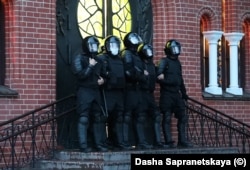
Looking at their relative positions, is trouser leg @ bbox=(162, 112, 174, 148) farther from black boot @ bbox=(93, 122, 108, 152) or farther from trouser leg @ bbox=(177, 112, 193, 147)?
black boot @ bbox=(93, 122, 108, 152)

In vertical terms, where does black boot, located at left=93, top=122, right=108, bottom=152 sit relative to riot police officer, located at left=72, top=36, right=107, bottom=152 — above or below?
below

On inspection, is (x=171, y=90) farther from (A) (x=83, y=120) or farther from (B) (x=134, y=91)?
(A) (x=83, y=120)

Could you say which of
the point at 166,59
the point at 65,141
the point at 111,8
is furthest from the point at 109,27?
the point at 65,141

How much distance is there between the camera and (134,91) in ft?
47.1

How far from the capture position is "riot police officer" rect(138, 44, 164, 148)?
14.6 metres

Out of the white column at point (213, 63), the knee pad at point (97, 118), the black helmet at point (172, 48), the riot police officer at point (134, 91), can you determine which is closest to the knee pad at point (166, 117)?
the riot police officer at point (134, 91)

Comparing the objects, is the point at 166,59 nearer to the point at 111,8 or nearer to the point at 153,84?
the point at 153,84

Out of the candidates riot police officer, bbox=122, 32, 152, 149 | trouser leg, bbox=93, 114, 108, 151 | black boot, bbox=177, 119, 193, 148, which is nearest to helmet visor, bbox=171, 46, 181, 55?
riot police officer, bbox=122, 32, 152, 149

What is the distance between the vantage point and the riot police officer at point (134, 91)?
1414cm

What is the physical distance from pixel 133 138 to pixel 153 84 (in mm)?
1299

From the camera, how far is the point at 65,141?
1478 cm

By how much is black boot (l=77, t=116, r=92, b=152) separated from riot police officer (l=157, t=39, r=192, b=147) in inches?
83.6

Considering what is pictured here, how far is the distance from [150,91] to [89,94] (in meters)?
1.64

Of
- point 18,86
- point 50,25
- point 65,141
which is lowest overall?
point 65,141
